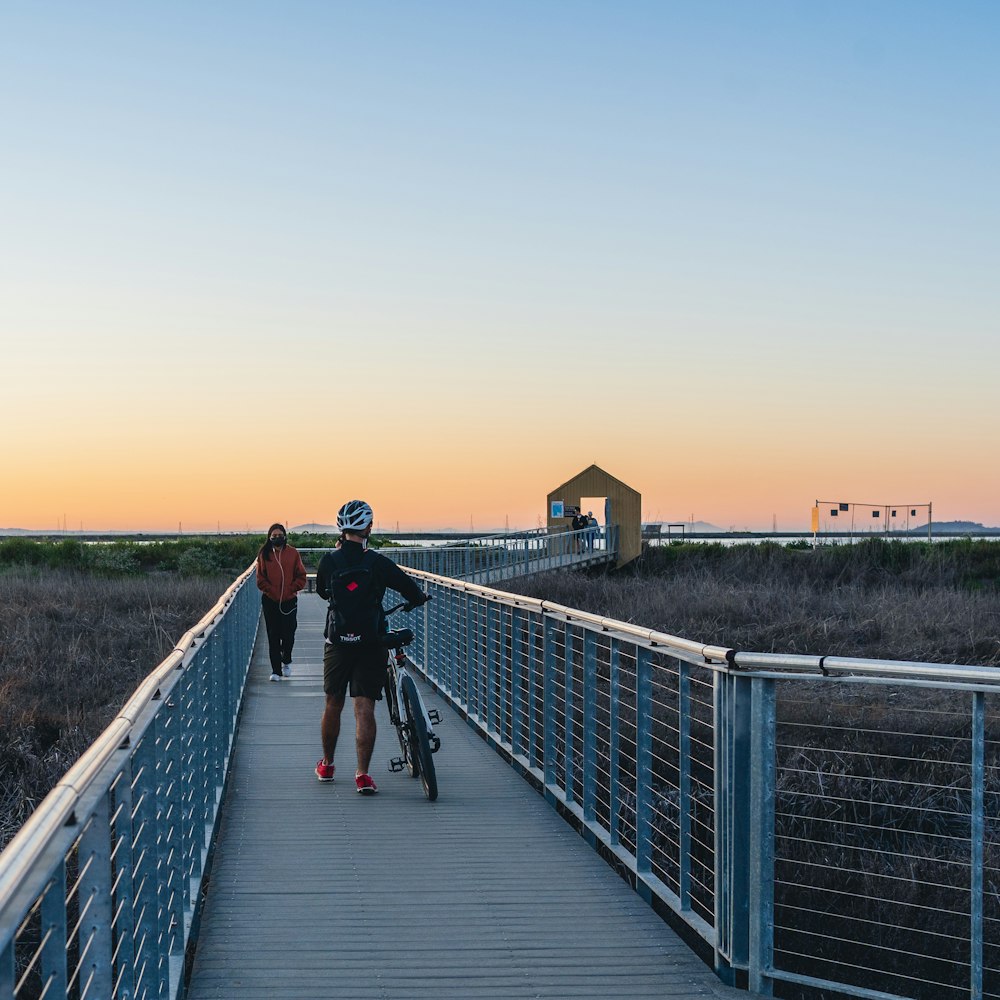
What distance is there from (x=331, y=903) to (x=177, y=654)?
1.29m

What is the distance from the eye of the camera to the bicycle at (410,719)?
7586 mm

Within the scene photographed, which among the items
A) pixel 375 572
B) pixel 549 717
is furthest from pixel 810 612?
pixel 375 572

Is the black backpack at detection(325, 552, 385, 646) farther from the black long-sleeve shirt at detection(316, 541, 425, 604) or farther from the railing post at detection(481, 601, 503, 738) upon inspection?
the railing post at detection(481, 601, 503, 738)

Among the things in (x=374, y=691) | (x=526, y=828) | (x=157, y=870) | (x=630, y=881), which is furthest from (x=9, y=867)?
(x=374, y=691)

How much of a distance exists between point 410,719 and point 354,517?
4.10 feet

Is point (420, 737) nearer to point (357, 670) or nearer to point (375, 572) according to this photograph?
point (357, 670)

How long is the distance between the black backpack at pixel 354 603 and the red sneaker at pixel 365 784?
32.7 inches

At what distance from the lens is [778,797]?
32.4 ft

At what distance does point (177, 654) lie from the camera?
5.16 m

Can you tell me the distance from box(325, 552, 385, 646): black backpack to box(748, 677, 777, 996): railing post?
3.56 meters

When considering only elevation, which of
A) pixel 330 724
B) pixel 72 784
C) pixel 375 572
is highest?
pixel 375 572

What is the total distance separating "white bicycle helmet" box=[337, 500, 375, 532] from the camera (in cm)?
757

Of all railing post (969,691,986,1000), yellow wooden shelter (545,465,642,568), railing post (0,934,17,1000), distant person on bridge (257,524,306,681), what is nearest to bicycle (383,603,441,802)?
railing post (969,691,986,1000)

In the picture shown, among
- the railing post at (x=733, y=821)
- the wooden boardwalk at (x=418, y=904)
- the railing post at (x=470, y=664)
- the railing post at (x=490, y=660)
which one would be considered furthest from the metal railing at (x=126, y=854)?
the railing post at (x=470, y=664)
